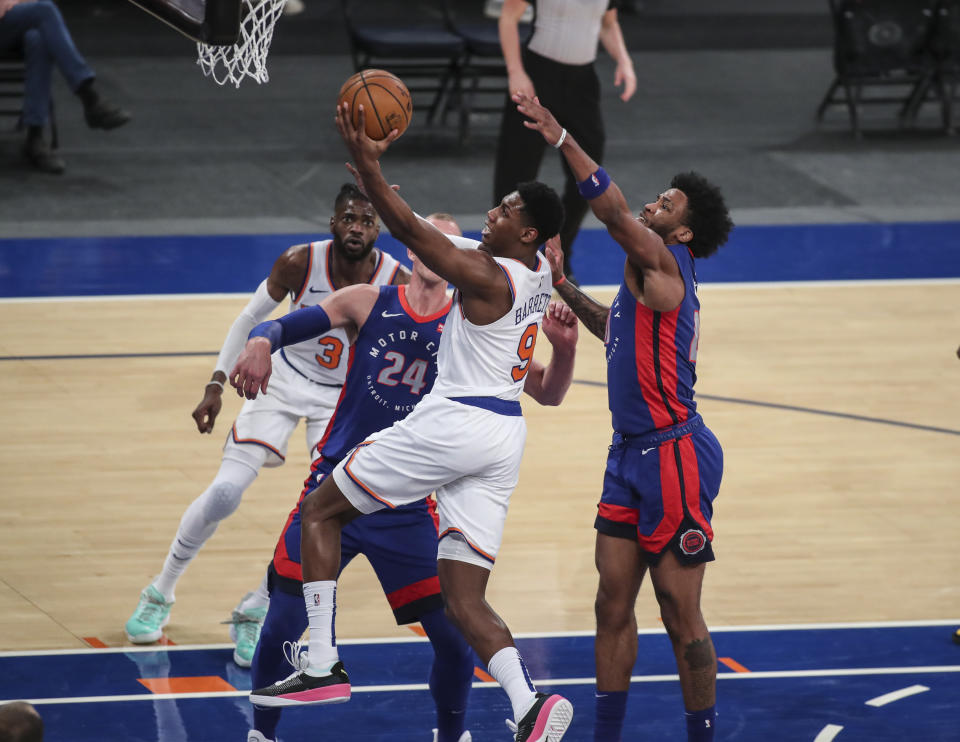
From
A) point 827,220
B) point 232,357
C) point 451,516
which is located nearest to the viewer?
point 451,516

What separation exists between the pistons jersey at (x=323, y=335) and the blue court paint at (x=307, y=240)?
4.22 metres

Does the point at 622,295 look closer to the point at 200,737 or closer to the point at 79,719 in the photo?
the point at 200,737

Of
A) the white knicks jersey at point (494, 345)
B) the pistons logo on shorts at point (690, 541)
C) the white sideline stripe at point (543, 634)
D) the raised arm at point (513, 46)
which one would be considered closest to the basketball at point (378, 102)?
the white knicks jersey at point (494, 345)

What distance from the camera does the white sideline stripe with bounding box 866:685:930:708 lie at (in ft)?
17.3

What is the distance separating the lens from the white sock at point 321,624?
434 centimetres

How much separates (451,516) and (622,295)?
2.96 ft

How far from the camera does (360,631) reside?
5797mm

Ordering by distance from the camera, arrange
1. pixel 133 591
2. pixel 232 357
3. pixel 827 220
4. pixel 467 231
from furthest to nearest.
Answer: pixel 827 220, pixel 467 231, pixel 133 591, pixel 232 357

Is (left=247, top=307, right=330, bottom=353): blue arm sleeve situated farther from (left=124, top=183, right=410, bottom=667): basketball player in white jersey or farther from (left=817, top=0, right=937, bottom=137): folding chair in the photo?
(left=817, top=0, right=937, bottom=137): folding chair

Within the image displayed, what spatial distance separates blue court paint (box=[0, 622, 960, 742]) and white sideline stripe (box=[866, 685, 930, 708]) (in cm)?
2

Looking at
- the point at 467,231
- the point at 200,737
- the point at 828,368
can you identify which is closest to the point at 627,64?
the point at 467,231

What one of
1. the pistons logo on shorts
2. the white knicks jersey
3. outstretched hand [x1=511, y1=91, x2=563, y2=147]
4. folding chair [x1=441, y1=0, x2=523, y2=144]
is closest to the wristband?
outstretched hand [x1=511, y1=91, x2=563, y2=147]

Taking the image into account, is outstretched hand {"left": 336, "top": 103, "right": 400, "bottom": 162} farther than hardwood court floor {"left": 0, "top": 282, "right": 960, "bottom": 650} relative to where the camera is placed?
No

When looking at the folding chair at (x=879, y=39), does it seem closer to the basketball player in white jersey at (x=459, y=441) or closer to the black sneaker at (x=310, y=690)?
the basketball player in white jersey at (x=459, y=441)
